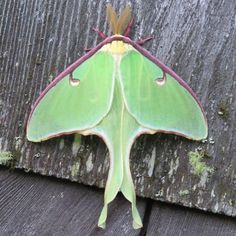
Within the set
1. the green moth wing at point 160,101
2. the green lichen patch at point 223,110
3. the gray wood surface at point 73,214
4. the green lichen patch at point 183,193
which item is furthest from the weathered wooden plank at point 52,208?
the green lichen patch at point 223,110

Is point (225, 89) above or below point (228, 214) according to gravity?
above

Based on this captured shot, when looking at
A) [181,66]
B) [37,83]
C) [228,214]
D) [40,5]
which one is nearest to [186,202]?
[228,214]

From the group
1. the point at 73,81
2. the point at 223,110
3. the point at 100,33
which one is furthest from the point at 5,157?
the point at 223,110

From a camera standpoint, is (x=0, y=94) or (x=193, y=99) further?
(x=0, y=94)

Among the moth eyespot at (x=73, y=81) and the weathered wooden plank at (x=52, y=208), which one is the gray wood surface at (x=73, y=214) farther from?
the moth eyespot at (x=73, y=81)

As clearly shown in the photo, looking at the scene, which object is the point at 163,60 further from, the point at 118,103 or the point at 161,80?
the point at 118,103

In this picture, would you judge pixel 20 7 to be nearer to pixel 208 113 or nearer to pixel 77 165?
pixel 77 165
